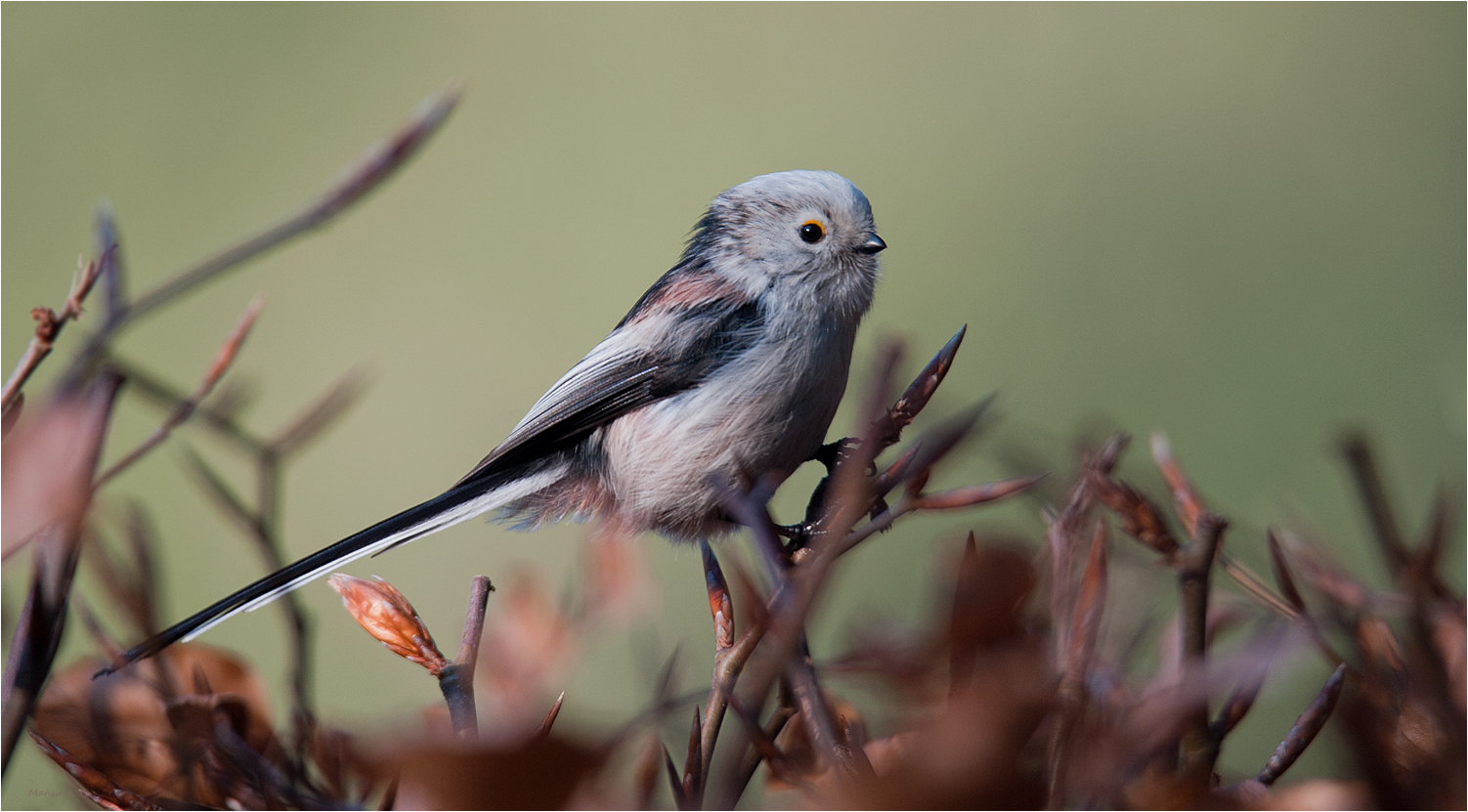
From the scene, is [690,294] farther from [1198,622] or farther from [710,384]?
[1198,622]

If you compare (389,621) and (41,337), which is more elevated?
(41,337)

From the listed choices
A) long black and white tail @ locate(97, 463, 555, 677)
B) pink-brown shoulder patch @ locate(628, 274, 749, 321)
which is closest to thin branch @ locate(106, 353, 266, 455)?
long black and white tail @ locate(97, 463, 555, 677)

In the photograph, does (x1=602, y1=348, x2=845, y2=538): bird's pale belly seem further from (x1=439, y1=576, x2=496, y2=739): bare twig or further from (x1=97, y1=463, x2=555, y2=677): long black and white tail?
(x1=439, y1=576, x2=496, y2=739): bare twig

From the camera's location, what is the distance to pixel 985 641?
0.62 feet

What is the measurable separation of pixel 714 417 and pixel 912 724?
1.90ft

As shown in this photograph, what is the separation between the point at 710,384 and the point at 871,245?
188mm

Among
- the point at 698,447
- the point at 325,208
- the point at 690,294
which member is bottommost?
the point at 698,447

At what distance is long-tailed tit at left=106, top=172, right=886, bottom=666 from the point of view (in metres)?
0.78

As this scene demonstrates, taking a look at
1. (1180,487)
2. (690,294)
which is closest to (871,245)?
(690,294)

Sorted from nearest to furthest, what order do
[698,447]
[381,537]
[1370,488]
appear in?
[1370,488]
[381,537]
[698,447]

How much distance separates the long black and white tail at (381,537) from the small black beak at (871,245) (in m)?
0.33

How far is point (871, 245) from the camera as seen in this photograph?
85 cm

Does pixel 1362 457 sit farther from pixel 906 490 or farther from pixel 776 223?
pixel 776 223

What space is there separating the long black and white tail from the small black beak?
1.09 feet
